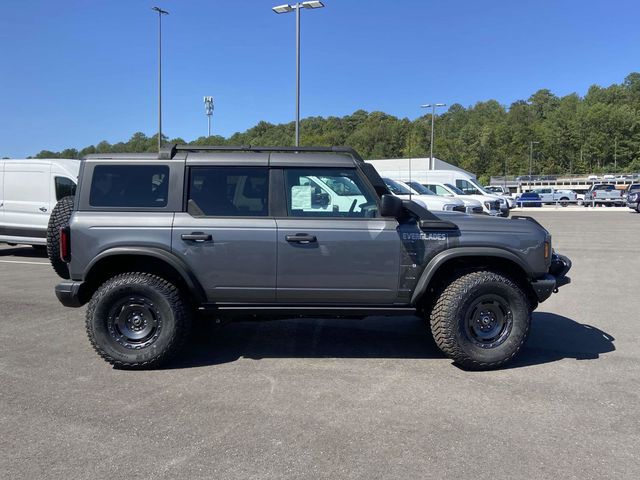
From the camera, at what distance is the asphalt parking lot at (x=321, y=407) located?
3.07m

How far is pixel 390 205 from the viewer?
4387 millimetres

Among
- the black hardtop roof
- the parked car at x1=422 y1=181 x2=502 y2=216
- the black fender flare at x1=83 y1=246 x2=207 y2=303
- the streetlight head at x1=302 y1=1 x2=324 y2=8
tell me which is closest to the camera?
the black fender flare at x1=83 y1=246 x2=207 y2=303

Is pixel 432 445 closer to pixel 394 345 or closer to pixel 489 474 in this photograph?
pixel 489 474

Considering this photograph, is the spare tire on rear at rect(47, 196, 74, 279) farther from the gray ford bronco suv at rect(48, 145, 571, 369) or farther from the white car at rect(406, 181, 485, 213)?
the white car at rect(406, 181, 485, 213)

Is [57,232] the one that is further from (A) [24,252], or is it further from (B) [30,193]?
(A) [24,252]

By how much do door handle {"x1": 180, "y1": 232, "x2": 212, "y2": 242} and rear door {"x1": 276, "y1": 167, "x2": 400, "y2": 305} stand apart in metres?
0.61

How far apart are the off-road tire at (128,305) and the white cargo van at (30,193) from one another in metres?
8.20

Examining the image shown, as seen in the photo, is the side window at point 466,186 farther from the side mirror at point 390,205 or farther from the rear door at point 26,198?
the side mirror at point 390,205

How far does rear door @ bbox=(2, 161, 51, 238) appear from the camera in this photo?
11688 millimetres

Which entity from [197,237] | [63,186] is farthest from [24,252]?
[197,237]

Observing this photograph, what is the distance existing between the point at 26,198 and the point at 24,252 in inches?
87.2

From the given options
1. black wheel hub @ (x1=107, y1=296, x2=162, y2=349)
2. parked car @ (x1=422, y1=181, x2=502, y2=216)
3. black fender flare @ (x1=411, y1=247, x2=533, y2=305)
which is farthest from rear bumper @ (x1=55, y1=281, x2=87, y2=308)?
parked car @ (x1=422, y1=181, x2=502, y2=216)

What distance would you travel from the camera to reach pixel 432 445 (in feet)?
10.8

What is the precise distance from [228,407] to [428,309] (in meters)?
2.12
